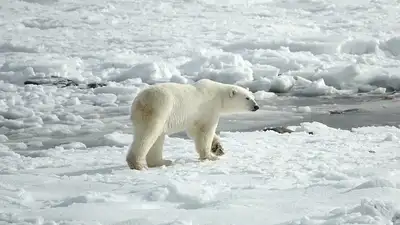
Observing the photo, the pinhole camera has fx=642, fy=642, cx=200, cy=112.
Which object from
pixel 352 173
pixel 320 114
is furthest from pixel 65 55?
pixel 352 173

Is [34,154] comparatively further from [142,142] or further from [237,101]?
[237,101]

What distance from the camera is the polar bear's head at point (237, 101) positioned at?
267 inches

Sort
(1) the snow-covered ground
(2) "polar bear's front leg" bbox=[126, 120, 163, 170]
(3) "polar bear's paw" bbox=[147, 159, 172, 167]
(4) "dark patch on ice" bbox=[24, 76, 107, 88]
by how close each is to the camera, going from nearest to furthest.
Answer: (1) the snow-covered ground < (2) "polar bear's front leg" bbox=[126, 120, 163, 170] < (3) "polar bear's paw" bbox=[147, 159, 172, 167] < (4) "dark patch on ice" bbox=[24, 76, 107, 88]

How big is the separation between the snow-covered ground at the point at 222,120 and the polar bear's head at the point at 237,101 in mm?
480

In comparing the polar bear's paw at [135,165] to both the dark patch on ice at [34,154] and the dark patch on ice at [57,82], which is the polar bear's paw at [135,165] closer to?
the dark patch on ice at [34,154]

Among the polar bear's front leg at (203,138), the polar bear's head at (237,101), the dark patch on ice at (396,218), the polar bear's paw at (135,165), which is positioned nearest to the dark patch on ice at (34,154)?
the polar bear's paw at (135,165)

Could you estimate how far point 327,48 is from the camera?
17.7 metres

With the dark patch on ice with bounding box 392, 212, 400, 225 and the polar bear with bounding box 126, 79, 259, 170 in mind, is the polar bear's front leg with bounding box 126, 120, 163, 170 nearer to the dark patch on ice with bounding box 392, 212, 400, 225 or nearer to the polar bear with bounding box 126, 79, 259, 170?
the polar bear with bounding box 126, 79, 259, 170

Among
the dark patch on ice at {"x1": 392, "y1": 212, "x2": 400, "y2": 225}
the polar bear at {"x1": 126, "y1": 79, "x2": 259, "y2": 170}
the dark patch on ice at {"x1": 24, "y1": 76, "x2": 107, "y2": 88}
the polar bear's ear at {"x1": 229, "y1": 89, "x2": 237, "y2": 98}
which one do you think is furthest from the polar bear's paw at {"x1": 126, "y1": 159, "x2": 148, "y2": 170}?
the dark patch on ice at {"x1": 24, "y1": 76, "x2": 107, "y2": 88}

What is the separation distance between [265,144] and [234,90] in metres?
1.02

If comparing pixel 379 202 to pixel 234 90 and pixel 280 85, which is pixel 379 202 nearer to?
pixel 234 90

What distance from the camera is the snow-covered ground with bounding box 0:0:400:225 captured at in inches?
156

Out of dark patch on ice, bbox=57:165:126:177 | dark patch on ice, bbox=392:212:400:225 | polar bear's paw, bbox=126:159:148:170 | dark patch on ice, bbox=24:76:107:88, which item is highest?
dark patch on ice, bbox=392:212:400:225

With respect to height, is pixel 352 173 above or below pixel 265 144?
above
